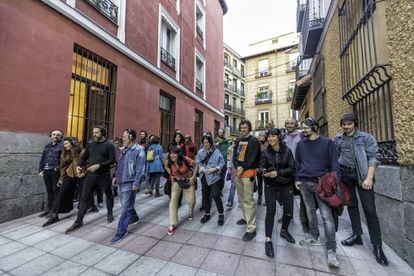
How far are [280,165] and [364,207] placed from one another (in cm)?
125

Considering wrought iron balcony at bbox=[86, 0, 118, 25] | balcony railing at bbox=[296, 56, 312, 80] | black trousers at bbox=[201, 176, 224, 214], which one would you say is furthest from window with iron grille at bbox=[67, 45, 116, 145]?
balcony railing at bbox=[296, 56, 312, 80]

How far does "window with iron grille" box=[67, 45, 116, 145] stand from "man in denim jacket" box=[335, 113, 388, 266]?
6.14 m

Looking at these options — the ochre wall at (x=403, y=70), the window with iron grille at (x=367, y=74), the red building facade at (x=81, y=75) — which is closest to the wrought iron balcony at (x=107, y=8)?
the red building facade at (x=81, y=75)

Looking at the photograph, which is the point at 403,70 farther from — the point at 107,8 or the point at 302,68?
the point at 302,68

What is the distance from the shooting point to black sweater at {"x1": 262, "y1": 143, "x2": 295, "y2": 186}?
115 inches

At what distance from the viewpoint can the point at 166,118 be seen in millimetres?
9570

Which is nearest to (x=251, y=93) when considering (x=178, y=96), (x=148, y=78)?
(x=178, y=96)

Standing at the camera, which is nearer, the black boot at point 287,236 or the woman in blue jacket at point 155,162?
the black boot at point 287,236

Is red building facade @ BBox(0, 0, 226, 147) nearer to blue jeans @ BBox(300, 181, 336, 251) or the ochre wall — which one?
blue jeans @ BBox(300, 181, 336, 251)

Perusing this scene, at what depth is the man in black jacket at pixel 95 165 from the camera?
370cm

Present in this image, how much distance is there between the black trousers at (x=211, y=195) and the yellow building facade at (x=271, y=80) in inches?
857

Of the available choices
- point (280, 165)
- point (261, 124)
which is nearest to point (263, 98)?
point (261, 124)

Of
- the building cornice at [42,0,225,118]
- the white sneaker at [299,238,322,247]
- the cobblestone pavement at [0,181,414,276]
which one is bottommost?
the cobblestone pavement at [0,181,414,276]

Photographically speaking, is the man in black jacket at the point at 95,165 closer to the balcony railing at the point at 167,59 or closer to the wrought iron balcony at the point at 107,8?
the wrought iron balcony at the point at 107,8
